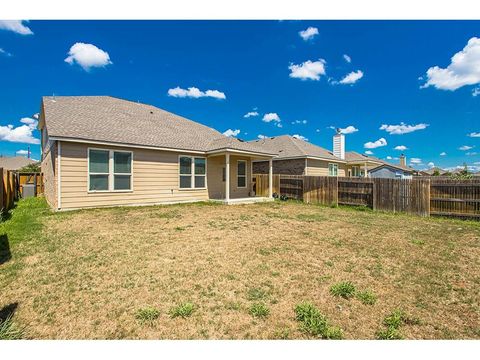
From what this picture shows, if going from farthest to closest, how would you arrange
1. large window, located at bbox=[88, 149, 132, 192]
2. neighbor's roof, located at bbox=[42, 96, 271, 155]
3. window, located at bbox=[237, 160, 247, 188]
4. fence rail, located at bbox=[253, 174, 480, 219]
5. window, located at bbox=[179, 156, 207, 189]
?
window, located at bbox=[237, 160, 247, 188] → window, located at bbox=[179, 156, 207, 189] → neighbor's roof, located at bbox=[42, 96, 271, 155] → large window, located at bbox=[88, 149, 132, 192] → fence rail, located at bbox=[253, 174, 480, 219]

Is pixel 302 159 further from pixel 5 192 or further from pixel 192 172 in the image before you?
pixel 5 192

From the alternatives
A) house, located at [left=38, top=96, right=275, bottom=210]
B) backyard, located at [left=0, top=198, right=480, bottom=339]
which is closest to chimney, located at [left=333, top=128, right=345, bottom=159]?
house, located at [left=38, top=96, right=275, bottom=210]

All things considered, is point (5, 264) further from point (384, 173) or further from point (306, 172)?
point (384, 173)

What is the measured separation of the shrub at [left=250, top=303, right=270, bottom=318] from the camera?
2695 millimetres

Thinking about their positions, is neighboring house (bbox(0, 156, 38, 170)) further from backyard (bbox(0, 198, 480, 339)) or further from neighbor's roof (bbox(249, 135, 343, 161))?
backyard (bbox(0, 198, 480, 339))

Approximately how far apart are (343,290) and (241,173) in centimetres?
1244

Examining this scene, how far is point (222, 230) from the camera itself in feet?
22.0

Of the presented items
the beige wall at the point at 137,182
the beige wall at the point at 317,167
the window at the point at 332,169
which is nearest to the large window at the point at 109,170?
the beige wall at the point at 137,182

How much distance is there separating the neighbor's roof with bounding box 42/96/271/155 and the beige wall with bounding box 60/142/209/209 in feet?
1.65

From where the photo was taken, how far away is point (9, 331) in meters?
2.33

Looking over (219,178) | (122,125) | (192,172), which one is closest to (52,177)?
(122,125)

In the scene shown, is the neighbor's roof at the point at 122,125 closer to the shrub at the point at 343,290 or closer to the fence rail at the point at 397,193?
the fence rail at the point at 397,193

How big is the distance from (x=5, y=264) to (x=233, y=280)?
158 inches
